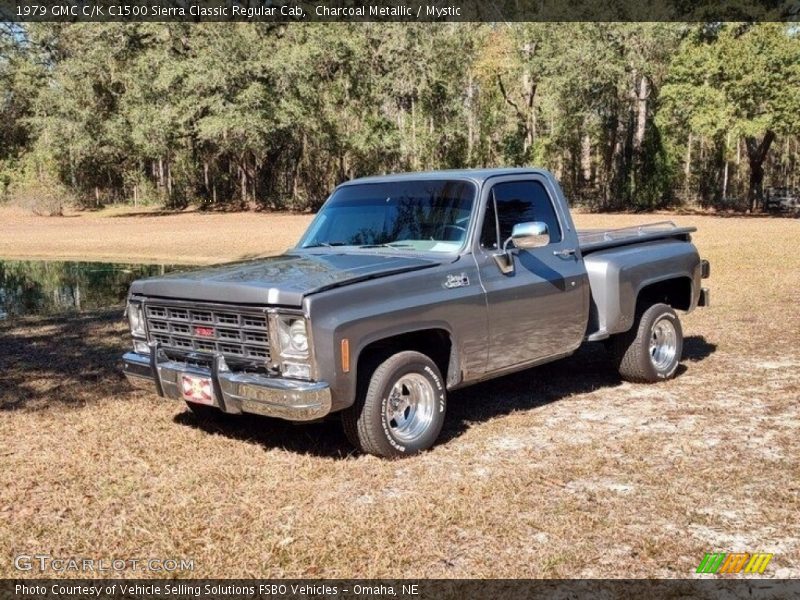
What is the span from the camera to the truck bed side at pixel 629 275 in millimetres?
6895

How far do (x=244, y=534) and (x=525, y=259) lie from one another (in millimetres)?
3017

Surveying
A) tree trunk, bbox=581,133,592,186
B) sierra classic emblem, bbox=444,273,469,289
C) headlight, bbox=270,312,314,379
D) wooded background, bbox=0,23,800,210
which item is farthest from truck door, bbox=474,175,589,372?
tree trunk, bbox=581,133,592,186

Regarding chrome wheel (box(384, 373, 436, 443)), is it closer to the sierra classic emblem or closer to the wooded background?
the sierra classic emblem

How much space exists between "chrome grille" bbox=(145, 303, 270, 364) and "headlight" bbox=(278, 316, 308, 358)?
0.39 feet

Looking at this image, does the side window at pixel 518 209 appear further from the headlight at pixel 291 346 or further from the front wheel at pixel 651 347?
the headlight at pixel 291 346

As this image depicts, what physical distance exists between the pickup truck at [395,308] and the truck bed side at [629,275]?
18mm

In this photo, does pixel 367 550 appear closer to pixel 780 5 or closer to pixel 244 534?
pixel 244 534

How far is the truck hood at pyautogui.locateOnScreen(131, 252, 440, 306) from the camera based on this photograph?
504cm

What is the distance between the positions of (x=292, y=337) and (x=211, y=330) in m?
0.70

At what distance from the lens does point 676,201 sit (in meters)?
45.4

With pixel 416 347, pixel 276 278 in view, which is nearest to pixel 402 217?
pixel 416 347

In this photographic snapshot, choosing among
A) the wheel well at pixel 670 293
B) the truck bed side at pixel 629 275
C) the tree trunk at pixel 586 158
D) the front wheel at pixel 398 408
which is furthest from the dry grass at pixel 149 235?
the tree trunk at pixel 586 158

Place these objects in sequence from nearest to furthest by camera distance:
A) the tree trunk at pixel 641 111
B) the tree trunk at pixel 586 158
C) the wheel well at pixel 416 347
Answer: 1. the wheel well at pixel 416 347
2. the tree trunk at pixel 641 111
3. the tree trunk at pixel 586 158

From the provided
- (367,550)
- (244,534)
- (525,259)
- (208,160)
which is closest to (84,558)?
(244,534)
